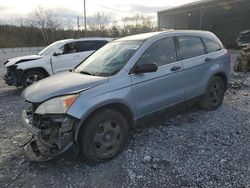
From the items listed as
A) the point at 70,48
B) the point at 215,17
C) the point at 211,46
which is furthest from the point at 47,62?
the point at 215,17

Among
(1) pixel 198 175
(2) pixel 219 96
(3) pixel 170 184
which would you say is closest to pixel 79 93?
(3) pixel 170 184

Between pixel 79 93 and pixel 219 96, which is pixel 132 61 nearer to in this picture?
pixel 79 93

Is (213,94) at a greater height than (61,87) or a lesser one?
lesser

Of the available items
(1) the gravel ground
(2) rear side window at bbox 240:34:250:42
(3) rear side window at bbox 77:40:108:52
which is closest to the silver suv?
(1) the gravel ground

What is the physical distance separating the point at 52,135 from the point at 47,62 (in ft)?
20.8

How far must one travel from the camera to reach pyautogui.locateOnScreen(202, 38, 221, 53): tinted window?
5.51 metres

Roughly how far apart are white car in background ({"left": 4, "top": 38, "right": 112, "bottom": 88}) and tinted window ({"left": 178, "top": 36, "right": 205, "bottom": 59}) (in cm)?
504

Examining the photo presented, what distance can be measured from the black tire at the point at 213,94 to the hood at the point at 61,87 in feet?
8.75

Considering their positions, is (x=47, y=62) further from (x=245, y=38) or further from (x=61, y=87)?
(x=245, y=38)

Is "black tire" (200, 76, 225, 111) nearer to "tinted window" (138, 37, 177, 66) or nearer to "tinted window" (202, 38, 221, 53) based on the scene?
"tinted window" (202, 38, 221, 53)

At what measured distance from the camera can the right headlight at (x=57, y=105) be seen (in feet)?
11.1

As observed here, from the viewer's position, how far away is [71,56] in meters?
9.85

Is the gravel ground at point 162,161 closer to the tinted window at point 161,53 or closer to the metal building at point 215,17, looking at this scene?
the tinted window at point 161,53

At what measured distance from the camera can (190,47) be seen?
16.9ft
